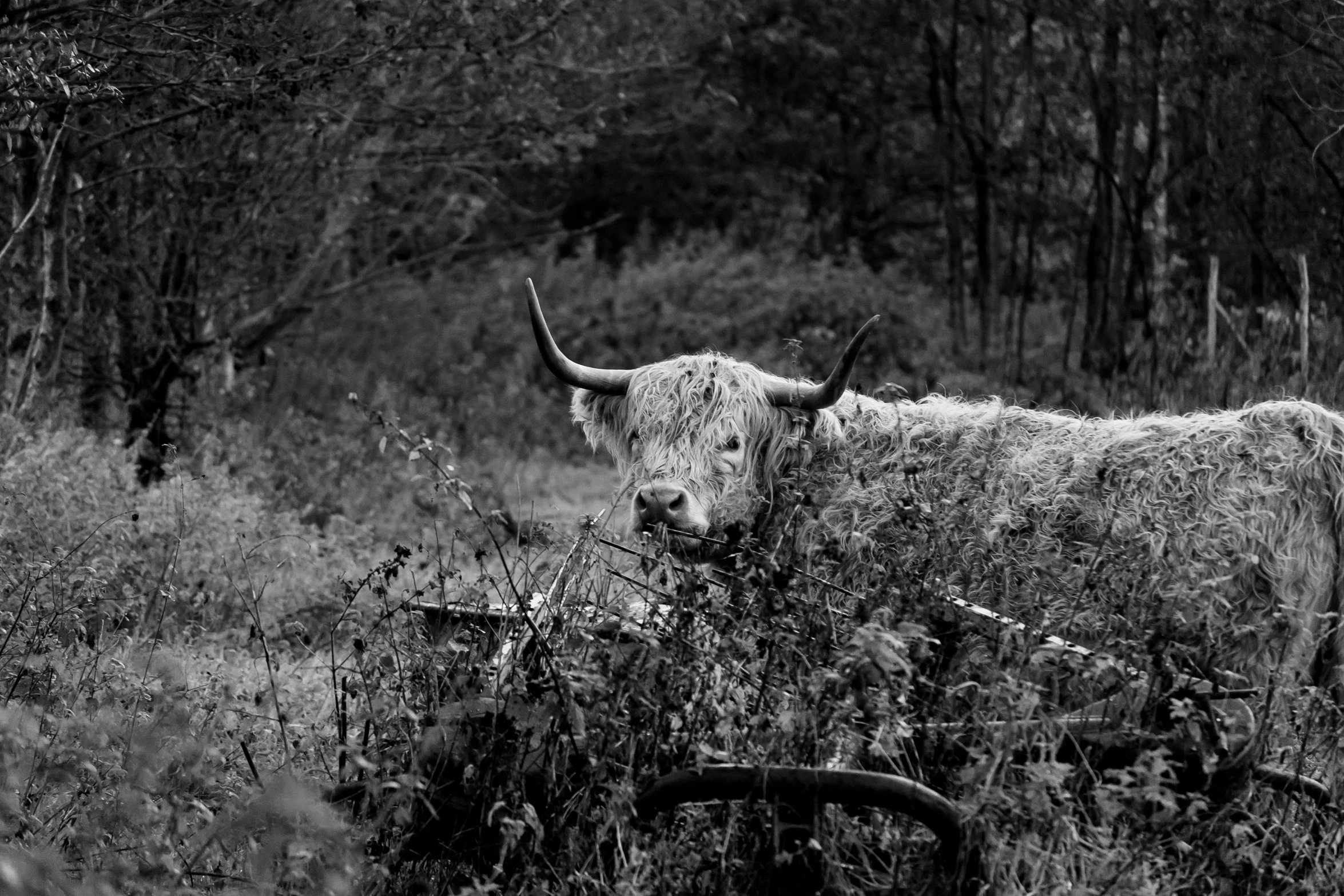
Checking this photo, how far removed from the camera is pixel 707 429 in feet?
18.3

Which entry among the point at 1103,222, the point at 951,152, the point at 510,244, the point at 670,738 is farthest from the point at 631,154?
the point at 670,738

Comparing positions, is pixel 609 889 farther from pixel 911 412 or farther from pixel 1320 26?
pixel 1320 26

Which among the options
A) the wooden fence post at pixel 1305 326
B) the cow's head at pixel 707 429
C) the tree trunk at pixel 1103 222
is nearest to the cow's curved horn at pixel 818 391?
the cow's head at pixel 707 429

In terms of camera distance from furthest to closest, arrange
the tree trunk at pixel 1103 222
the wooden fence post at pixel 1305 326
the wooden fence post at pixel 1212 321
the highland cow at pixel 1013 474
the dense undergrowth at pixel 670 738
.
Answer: the tree trunk at pixel 1103 222 → the wooden fence post at pixel 1212 321 → the wooden fence post at pixel 1305 326 → the highland cow at pixel 1013 474 → the dense undergrowth at pixel 670 738

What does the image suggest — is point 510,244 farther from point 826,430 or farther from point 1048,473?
point 1048,473

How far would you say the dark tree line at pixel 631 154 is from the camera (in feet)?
24.2

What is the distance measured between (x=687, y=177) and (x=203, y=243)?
1341 centimetres

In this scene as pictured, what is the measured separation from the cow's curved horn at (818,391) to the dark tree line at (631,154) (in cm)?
234

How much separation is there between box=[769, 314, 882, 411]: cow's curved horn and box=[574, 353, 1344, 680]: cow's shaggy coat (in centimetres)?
5

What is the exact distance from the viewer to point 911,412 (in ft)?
19.1

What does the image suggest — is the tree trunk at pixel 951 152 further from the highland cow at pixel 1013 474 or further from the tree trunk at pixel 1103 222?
the highland cow at pixel 1013 474

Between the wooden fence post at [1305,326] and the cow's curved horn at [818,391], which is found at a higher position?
the cow's curved horn at [818,391]

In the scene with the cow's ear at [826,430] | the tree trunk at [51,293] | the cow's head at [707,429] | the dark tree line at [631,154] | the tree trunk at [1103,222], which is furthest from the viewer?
the tree trunk at [1103,222]

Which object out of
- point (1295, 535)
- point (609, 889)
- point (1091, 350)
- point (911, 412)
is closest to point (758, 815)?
point (609, 889)
